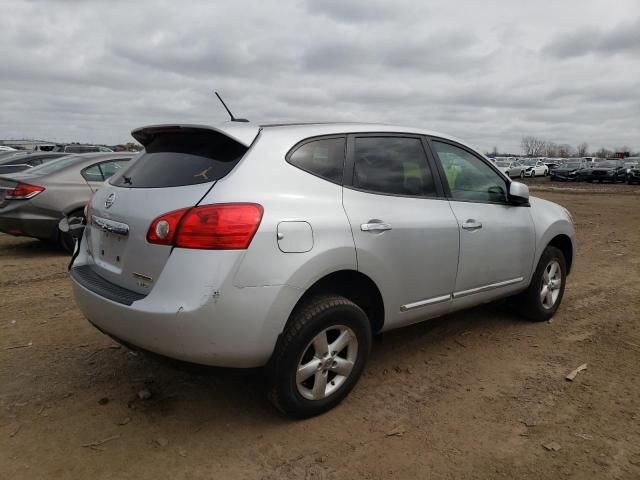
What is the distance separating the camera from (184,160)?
2807mm

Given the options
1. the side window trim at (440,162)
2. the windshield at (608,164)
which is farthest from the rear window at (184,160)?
the windshield at (608,164)

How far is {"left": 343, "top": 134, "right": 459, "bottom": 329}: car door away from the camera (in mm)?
2924

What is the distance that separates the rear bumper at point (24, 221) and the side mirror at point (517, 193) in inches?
234

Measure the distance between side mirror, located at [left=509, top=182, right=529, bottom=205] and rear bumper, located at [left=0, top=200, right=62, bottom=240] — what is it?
5945mm

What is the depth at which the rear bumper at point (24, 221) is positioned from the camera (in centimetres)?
680

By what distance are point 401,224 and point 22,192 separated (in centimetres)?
595

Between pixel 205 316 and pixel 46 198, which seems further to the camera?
pixel 46 198

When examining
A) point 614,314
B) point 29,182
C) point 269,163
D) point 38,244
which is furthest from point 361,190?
point 38,244

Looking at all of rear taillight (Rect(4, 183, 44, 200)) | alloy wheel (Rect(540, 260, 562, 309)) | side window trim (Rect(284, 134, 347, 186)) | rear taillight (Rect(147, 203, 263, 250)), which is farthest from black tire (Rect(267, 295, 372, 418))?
rear taillight (Rect(4, 183, 44, 200))

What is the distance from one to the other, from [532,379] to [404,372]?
33.8 inches

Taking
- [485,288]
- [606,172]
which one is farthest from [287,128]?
[606,172]

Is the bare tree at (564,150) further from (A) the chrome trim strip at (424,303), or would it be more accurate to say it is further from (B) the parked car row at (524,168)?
(A) the chrome trim strip at (424,303)

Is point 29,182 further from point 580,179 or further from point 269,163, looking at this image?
point 580,179

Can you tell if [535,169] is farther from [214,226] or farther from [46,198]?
[214,226]
